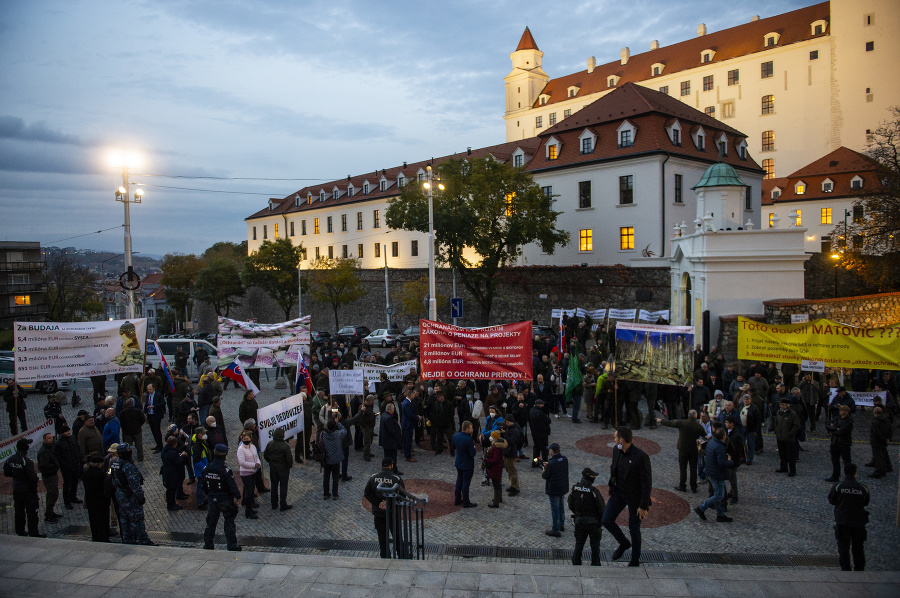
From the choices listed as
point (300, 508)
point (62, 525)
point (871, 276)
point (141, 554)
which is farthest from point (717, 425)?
point (871, 276)

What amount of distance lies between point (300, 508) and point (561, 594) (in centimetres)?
561

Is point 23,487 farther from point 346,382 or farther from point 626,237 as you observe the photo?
point 626,237

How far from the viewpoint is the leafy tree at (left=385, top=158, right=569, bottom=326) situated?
114 feet

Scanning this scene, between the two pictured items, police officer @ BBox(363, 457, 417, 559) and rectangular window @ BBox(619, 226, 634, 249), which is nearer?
police officer @ BBox(363, 457, 417, 559)

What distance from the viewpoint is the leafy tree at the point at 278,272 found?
56.3 meters

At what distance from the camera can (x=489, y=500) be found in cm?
1071

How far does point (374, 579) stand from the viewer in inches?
268

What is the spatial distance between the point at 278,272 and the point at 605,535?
167 feet

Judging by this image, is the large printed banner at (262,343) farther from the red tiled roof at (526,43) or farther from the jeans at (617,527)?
the red tiled roof at (526,43)

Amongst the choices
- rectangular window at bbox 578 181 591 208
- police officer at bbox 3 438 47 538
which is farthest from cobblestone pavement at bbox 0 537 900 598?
rectangular window at bbox 578 181 591 208

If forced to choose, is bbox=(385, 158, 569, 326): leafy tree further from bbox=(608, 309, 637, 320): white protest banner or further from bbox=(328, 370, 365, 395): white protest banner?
bbox=(328, 370, 365, 395): white protest banner

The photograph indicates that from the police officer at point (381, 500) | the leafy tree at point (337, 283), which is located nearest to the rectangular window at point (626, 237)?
the leafy tree at point (337, 283)

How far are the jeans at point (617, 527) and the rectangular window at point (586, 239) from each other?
36.6m

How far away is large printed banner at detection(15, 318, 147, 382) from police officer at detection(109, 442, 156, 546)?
5.85 metres
